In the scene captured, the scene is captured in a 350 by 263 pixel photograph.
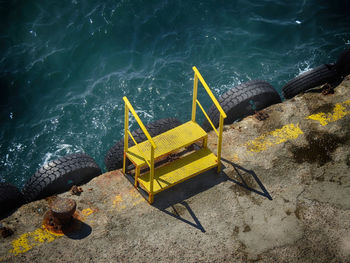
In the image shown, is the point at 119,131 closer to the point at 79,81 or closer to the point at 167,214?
the point at 79,81

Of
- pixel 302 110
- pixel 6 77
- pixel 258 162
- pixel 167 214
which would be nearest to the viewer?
pixel 167 214

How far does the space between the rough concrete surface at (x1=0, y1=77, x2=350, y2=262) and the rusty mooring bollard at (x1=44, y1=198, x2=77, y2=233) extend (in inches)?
6.2

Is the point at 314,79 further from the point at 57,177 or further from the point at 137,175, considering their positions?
the point at 57,177

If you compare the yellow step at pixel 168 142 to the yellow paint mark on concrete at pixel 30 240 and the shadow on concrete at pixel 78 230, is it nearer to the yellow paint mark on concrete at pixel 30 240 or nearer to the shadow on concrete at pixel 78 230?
the shadow on concrete at pixel 78 230

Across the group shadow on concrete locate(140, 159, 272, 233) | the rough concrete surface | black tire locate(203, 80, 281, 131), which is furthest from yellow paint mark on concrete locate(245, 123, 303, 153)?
black tire locate(203, 80, 281, 131)

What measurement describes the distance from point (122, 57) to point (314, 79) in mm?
5879

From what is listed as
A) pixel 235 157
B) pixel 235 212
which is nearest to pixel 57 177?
pixel 235 212

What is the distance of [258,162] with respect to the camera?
8.85m

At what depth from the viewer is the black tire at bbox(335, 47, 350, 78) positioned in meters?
10.4

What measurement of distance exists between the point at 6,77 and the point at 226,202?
7.99 m

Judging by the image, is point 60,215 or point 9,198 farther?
point 9,198

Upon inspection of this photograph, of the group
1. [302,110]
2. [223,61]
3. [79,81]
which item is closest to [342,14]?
[223,61]

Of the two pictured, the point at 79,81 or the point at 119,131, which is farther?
the point at 79,81

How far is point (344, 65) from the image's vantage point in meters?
10.5
